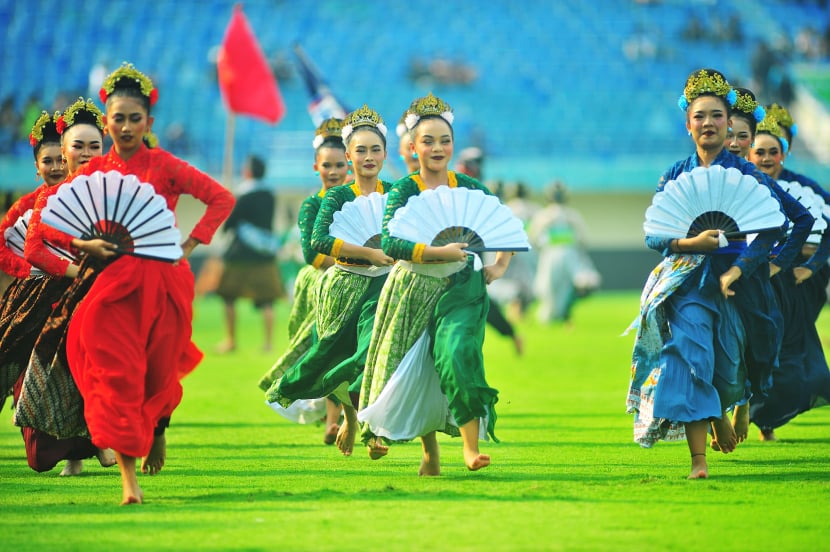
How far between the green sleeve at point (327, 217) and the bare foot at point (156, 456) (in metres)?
1.54

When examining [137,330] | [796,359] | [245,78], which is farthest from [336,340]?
[245,78]

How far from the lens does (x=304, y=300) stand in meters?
9.12

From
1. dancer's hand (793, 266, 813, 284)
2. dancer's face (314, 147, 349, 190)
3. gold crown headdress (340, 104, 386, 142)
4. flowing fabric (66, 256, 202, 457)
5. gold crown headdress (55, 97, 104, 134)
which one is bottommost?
flowing fabric (66, 256, 202, 457)

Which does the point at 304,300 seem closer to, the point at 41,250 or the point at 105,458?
the point at 105,458

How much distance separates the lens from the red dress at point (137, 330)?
20.1ft

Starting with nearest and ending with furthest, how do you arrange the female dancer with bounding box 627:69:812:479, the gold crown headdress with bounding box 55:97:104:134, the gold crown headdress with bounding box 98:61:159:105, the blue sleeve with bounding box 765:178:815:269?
the gold crown headdress with bounding box 98:61:159:105
the female dancer with bounding box 627:69:812:479
the blue sleeve with bounding box 765:178:815:269
the gold crown headdress with bounding box 55:97:104:134

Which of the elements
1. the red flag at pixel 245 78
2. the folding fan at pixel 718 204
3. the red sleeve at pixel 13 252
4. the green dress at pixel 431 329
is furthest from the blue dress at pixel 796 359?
the red flag at pixel 245 78

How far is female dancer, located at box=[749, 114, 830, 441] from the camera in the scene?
8320 millimetres

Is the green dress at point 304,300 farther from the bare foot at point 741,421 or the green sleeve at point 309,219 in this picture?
the bare foot at point 741,421

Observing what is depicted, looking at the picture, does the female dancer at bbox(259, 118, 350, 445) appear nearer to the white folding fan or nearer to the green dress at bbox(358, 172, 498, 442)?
the green dress at bbox(358, 172, 498, 442)

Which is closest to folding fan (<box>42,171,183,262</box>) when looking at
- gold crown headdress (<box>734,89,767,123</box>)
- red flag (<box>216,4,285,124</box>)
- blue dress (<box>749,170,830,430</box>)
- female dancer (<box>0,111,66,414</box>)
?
female dancer (<box>0,111,66,414</box>)

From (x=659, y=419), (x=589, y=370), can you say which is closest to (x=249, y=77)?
(x=589, y=370)

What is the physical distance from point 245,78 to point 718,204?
44.6 feet

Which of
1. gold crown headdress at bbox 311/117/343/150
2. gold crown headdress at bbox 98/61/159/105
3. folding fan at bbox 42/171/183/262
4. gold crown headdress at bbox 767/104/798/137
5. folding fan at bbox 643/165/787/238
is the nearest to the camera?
folding fan at bbox 42/171/183/262
